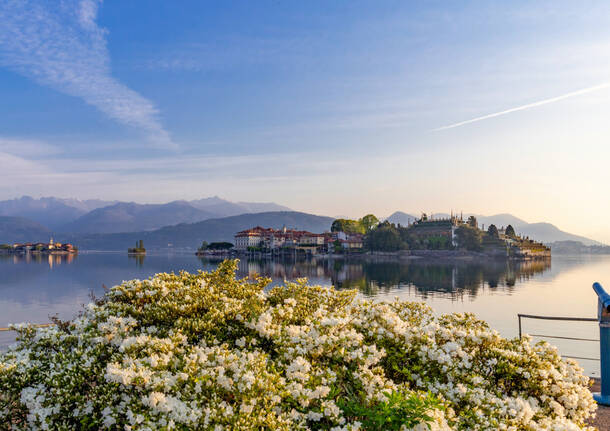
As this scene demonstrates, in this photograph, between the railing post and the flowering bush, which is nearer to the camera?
the flowering bush

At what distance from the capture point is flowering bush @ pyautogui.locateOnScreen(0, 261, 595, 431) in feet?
16.6

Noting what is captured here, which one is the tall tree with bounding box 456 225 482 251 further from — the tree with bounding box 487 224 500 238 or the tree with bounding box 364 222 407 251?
the tree with bounding box 364 222 407 251

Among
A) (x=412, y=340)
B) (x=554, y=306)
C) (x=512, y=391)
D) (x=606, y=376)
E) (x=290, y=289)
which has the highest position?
(x=290, y=289)

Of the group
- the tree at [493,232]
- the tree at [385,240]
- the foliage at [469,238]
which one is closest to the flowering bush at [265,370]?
the tree at [385,240]

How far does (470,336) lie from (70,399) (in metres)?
6.04

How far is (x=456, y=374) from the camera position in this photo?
658 centimetres

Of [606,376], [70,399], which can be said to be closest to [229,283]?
[70,399]

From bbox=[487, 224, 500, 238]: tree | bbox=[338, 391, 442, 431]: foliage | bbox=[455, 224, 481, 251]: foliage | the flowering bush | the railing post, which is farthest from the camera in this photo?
bbox=[487, 224, 500, 238]: tree

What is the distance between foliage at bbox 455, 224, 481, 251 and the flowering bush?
195 meters

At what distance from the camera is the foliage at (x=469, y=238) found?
19062cm

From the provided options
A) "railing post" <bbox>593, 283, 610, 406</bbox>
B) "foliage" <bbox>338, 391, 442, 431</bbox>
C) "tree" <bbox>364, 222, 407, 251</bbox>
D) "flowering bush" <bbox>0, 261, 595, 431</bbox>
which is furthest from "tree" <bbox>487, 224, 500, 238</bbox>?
"foliage" <bbox>338, 391, 442, 431</bbox>

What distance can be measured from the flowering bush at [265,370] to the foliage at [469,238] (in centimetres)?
19516

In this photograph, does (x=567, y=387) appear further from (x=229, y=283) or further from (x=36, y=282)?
(x=36, y=282)

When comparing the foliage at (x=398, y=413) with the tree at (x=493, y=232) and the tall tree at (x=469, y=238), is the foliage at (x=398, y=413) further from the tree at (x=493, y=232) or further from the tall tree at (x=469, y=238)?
the tree at (x=493, y=232)
